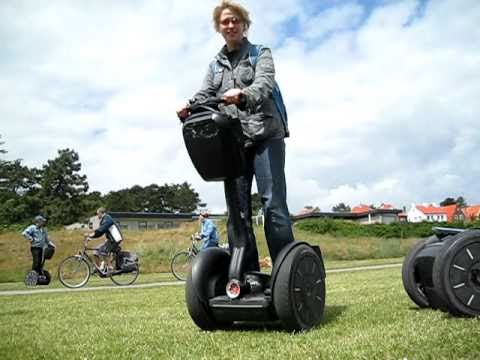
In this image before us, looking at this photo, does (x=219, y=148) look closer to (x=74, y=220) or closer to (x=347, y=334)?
(x=347, y=334)

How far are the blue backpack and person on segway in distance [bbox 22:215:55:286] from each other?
45.2 ft

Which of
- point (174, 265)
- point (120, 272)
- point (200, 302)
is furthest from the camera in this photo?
point (174, 265)

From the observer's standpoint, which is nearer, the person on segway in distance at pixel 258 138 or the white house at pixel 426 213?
the person on segway in distance at pixel 258 138

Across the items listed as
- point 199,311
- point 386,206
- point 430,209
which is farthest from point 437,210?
point 199,311

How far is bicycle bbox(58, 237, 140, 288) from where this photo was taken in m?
14.0

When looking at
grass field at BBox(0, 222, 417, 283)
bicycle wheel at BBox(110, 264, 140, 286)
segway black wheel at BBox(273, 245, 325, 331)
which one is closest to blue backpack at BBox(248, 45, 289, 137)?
segway black wheel at BBox(273, 245, 325, 331)

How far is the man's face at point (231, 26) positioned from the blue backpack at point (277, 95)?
155 mm

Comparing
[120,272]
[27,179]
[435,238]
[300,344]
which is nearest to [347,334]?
[300,344]

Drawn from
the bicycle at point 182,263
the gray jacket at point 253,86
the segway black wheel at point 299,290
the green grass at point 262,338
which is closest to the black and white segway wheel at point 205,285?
the green grass at point 262,338

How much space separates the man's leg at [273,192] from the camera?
4.10 m

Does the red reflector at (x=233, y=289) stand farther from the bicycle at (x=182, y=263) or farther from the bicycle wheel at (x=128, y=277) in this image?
the bicycle at (x=182, y=263)

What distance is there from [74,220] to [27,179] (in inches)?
640

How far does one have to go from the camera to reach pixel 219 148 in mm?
3760

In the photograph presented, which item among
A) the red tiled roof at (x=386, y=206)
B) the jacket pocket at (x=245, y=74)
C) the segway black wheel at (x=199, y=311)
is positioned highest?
the red tiled roof at (x=386, y=206)
